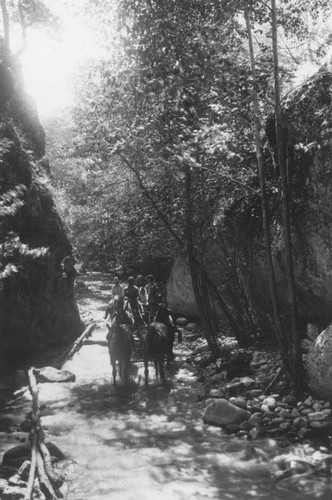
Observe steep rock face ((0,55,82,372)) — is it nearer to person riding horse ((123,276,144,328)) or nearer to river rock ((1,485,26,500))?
person riding horse ((123,276,144,328))

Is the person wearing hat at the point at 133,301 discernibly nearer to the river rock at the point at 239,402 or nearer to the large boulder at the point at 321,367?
the river rock at the point at 239,402

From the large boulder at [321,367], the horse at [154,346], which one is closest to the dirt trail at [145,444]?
the horse at [154,346]

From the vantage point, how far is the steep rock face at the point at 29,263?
12945 mm

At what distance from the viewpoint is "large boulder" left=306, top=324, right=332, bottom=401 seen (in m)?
8.15

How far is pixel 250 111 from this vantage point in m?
8.71

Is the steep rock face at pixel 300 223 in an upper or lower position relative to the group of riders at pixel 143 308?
upper

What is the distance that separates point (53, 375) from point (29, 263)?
382cm

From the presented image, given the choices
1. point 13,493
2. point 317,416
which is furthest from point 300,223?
point 13,493

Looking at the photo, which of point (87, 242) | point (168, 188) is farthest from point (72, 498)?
point (87, 242)

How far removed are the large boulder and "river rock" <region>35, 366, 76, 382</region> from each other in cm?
624

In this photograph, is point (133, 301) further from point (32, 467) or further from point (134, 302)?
point (32, 467)

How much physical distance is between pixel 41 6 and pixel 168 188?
16118mm

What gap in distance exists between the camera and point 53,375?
471 inches

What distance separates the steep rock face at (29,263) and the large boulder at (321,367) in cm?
705
